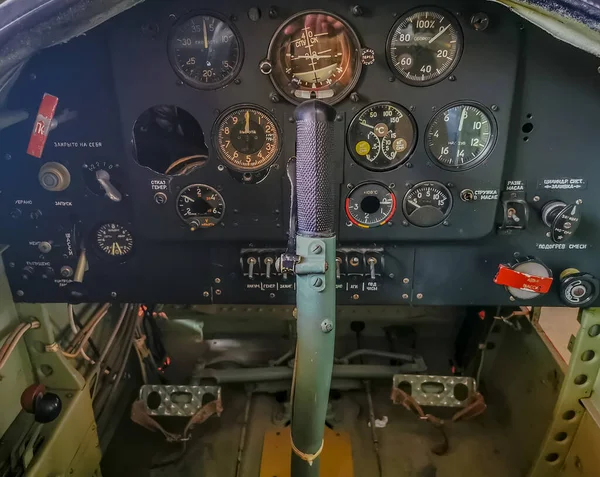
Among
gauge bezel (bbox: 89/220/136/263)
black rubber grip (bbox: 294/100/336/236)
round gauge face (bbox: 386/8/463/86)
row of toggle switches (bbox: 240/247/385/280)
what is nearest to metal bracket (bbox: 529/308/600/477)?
row of toggle switches (bbox: 240/247/385/280)

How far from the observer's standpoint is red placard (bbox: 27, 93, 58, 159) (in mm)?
1385

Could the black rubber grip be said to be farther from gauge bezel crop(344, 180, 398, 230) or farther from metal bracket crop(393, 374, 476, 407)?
metal bracket crop(393, 374, 476, 407)

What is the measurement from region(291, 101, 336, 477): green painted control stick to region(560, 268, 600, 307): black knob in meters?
0.82

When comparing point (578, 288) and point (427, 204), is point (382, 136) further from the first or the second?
point (578, 288)

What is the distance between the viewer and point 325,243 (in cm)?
108

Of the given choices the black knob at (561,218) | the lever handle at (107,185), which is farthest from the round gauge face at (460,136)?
the lever handle at (107,185)

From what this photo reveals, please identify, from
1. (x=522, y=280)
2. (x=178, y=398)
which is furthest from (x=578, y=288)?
(x=178, y=398)

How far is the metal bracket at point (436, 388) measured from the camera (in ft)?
6.58

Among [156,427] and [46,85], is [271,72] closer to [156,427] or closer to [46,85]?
[46,85]

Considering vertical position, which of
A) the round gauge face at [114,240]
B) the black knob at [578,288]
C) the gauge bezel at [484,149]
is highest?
the gauge bezel at [484,149]

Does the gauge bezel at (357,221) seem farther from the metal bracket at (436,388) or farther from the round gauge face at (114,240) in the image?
the metal bracket at (436,388)

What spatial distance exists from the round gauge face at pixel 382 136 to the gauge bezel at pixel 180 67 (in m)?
0.35

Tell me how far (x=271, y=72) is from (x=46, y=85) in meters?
0.64

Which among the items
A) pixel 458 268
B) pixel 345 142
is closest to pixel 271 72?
pixel 345 142
